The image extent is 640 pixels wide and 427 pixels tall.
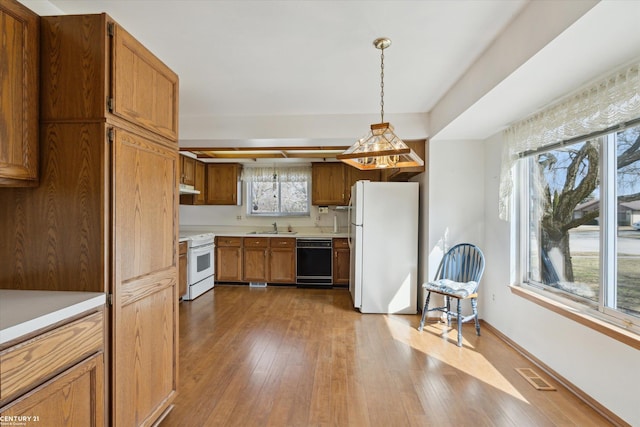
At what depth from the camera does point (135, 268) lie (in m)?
1.51

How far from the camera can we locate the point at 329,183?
5.47 metres

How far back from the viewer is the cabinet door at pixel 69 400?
101 cm

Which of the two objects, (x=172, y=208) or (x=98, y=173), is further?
(x=172, y=208)

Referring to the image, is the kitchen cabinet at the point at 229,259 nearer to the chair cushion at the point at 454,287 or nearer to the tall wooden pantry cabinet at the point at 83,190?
the chair cushion at the point at 454,287

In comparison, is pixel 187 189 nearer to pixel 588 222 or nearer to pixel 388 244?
pixel 388 244

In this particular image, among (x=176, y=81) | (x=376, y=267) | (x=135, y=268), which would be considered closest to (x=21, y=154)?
(x=135, y=268)

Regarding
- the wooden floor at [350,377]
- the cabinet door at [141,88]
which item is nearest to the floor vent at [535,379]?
the wooden floor at [350,377]

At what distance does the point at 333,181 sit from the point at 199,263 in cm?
261

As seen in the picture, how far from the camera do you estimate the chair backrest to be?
330 cm

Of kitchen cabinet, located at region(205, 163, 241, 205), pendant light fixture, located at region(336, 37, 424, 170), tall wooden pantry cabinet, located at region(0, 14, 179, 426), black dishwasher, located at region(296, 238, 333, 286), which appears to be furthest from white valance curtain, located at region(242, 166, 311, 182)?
tall wooden pantry cabinet, located at region(0, 14, 179, 426)

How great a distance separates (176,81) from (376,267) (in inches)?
115

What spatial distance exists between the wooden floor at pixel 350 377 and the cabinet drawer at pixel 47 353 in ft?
2.98

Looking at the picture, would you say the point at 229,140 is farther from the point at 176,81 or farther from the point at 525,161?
the point at 525,161

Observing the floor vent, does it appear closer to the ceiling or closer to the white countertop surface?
the ceiling
